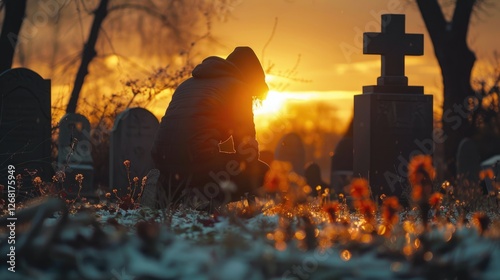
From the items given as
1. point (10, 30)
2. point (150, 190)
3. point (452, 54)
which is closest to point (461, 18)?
point (452, 54)

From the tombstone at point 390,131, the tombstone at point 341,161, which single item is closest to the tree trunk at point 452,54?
the tombstone at point 341,161

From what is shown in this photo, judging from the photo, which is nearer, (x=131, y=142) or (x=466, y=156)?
(x=131, y=142)

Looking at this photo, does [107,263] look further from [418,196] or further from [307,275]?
[418,196]

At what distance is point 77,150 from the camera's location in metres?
14.9

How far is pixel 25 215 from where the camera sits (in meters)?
4.29

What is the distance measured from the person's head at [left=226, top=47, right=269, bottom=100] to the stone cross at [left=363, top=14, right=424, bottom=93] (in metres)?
3.59

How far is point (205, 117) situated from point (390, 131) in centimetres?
437

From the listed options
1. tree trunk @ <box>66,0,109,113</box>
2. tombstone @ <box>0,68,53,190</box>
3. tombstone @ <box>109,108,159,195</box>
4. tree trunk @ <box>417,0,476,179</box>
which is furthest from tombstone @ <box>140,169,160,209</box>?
tree trunk @ <box>66,0,109,113</box>

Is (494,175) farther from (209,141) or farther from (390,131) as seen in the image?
(209,141)

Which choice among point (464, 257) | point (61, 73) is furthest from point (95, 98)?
point (464, 257)

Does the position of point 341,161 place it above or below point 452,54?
below

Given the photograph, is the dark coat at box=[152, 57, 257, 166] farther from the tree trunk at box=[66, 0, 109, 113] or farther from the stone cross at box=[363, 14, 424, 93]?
the tree trunk at box=[66, 0, 109, 113]

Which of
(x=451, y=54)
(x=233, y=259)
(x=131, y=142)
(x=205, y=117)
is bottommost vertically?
(x=233, y=259)

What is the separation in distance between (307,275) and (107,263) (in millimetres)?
872
